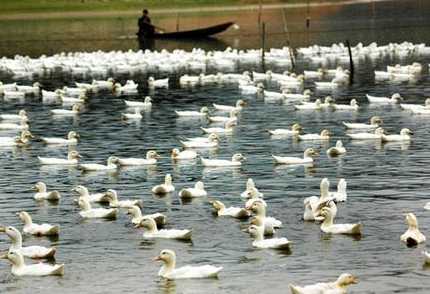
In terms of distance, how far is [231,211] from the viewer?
32406mm

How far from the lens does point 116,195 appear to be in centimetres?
3481

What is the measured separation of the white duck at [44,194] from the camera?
35406 millimetres

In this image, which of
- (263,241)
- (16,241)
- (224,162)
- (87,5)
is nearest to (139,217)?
(16,241)

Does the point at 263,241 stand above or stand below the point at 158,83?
below

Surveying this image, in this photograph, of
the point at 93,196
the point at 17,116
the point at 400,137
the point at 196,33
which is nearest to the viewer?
the point at 93,196

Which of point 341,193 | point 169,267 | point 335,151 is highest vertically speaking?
point 335,151

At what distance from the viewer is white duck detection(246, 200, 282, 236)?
30.2 meters

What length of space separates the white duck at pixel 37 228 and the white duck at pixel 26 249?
1.79 m

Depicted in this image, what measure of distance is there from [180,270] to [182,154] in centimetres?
1597

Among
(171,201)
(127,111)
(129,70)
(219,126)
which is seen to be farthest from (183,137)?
(129,70)

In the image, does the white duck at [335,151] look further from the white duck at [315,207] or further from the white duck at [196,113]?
the white duck at [196,113]

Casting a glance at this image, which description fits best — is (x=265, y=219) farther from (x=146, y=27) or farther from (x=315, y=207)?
(x=146, y=27)

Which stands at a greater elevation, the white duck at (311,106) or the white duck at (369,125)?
the white duck at (311,106)

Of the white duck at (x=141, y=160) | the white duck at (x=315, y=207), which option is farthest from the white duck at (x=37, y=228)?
the white duck at (x=141, y=160)
